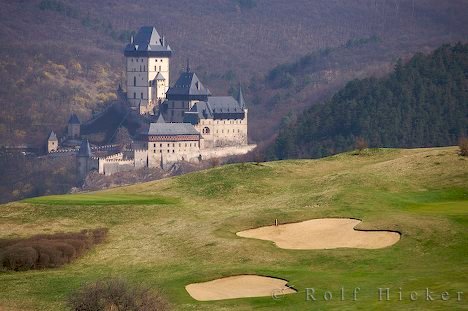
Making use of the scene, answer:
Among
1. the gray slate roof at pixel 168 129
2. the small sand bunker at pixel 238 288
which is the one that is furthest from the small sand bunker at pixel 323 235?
the gray slate roof at pixel 168 129

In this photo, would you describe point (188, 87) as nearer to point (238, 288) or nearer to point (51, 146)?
point (51, 146)

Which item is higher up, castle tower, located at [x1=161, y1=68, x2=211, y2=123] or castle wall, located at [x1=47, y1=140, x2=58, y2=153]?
castle tower, located at [x1=161, y1=68, x2=211, y2=123]

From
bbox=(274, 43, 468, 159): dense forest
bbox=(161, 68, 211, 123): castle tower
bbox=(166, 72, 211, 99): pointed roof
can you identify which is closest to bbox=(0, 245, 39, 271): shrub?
bbox=(274, 43, 468, 159): dense forest

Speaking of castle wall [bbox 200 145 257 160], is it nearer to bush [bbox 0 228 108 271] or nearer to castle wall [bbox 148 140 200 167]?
castle wall [bbox 148 140 200 167]

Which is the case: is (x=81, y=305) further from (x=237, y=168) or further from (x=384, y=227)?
(x=237, y=168)

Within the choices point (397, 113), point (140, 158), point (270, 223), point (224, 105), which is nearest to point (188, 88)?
point (224, 105)

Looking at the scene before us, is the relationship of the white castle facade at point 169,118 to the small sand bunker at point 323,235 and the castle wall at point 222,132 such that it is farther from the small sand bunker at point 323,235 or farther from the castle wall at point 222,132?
the small sand bunker at point 323,235

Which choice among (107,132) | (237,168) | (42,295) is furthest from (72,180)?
(42,295)
